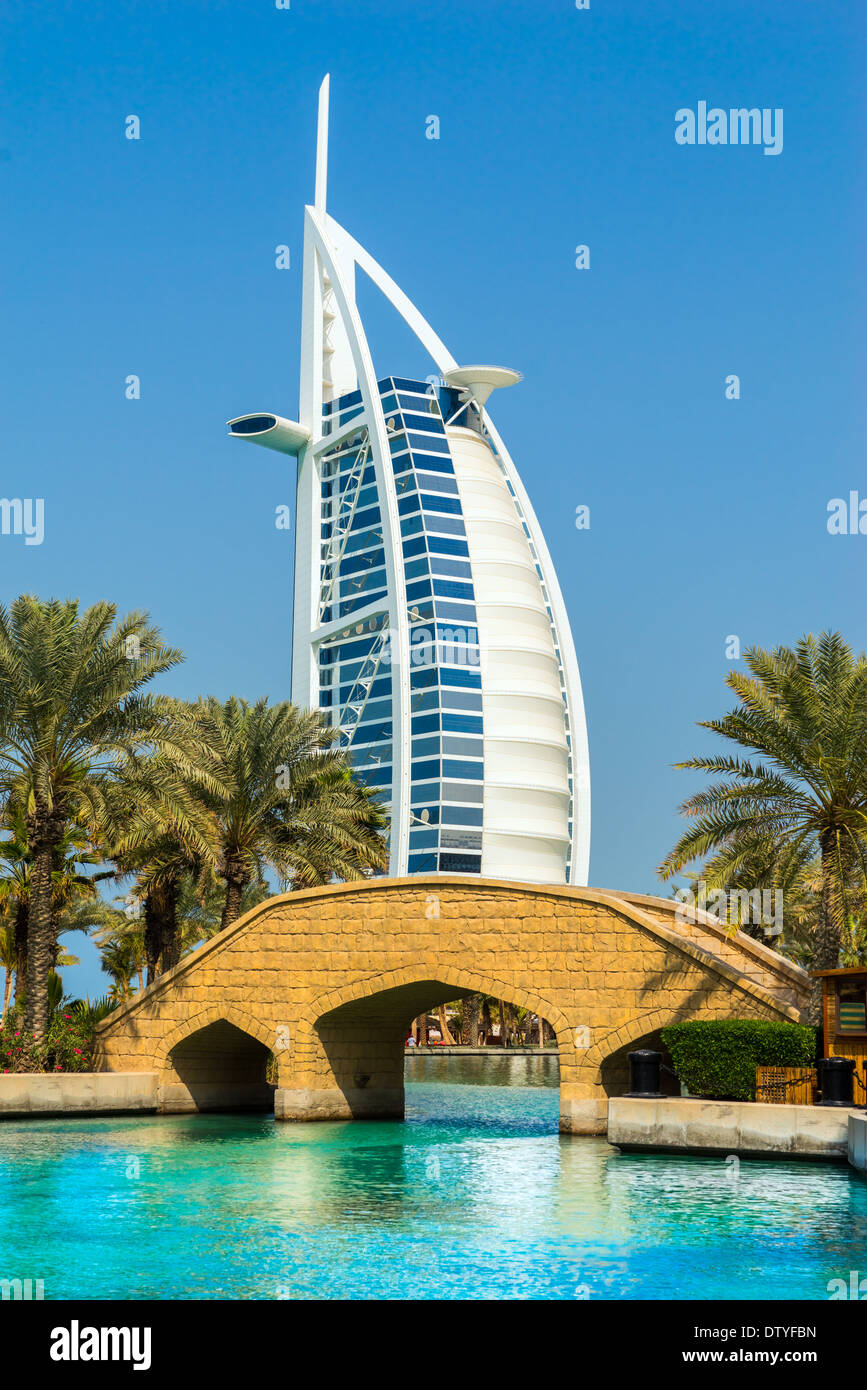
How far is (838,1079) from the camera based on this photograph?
2303 centimetres

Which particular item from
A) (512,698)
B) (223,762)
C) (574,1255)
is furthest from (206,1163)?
(512,698)

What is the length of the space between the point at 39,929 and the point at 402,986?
7.67m

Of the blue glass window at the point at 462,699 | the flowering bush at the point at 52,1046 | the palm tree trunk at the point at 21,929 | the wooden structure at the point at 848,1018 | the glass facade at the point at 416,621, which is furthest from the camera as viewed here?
the blue glass window at the point at 462,699

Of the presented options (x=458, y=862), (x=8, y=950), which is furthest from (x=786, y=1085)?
(x=458, y=862)

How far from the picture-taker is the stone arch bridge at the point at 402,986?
27.0 m

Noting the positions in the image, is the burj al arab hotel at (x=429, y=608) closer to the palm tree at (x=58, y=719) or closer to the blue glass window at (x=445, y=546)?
the blue glass window at (x=445, y=546)

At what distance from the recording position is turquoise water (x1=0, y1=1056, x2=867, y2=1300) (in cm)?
1420

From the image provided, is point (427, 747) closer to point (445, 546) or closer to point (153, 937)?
point (445, 546)

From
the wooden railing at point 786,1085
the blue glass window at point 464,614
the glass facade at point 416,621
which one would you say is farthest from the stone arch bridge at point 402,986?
the blue glass window at point 464,614

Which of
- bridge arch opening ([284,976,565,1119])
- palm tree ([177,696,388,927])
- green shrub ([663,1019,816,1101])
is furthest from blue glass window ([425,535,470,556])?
green shrub ([663,1019,816,1101])

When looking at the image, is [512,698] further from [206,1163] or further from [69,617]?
[206,1163]

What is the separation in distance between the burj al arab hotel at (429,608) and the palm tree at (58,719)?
147ft

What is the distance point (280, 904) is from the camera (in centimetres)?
3161

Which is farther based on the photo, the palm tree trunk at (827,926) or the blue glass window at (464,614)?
the blue glass window at (464,614)
